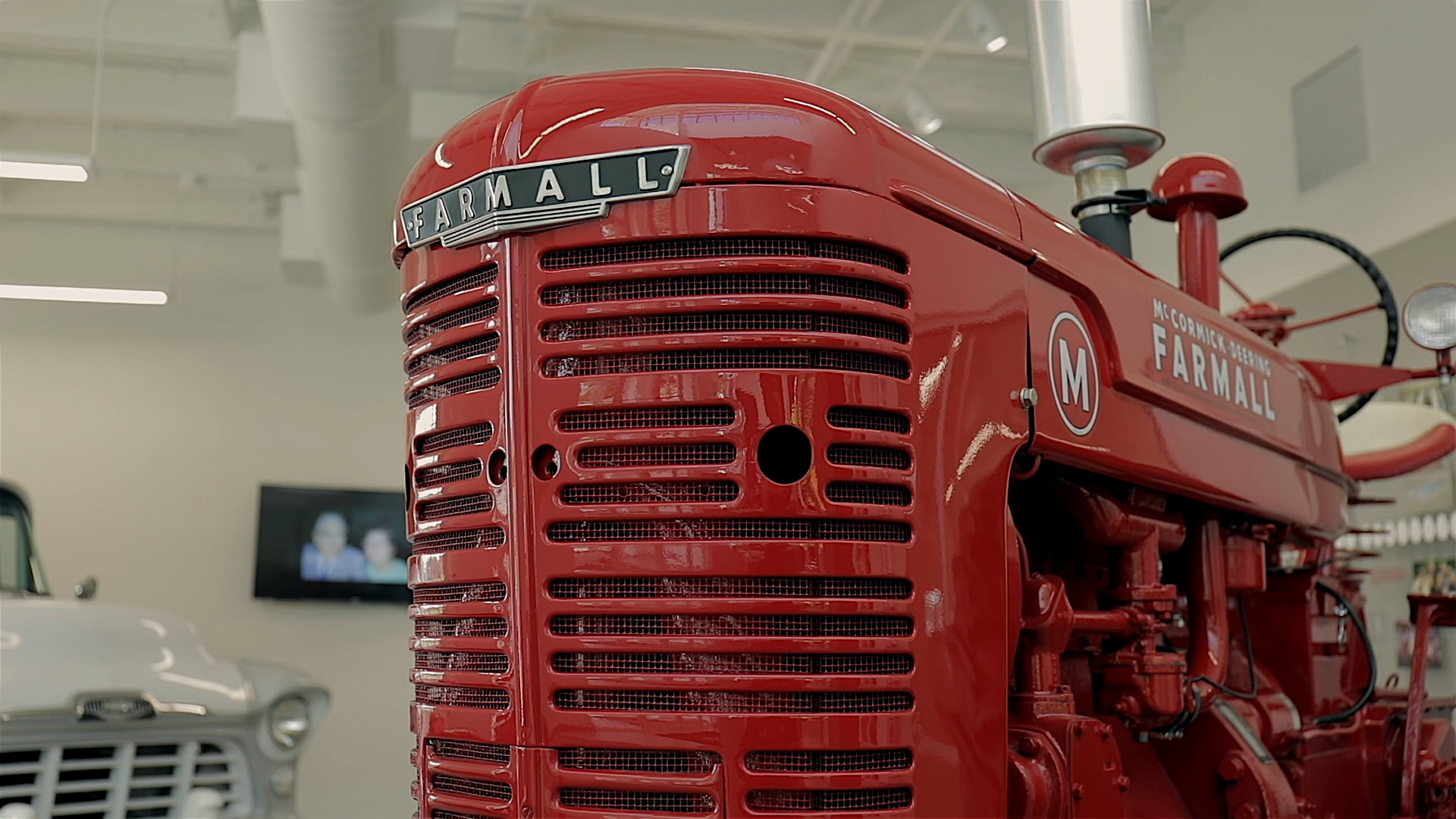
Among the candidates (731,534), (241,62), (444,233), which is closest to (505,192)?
(444,233)

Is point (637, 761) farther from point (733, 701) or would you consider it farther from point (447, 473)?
point (447, 473)

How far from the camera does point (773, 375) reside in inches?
69.6

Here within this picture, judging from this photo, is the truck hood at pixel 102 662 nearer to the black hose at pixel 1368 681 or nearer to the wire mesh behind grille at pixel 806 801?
the wire mesh behind grille at pixel 806 801

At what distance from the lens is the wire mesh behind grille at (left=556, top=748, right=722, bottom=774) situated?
1.73 meters

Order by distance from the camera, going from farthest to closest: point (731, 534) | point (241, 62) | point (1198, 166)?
point (241, 62) → point (1198, 166) → point (731, 534)

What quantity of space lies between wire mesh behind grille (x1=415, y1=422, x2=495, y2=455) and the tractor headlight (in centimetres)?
286

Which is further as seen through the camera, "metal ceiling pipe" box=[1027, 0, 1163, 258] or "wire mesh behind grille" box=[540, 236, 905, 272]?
"metal ceiling pipe" box=[1027, 0, 1163, 258]

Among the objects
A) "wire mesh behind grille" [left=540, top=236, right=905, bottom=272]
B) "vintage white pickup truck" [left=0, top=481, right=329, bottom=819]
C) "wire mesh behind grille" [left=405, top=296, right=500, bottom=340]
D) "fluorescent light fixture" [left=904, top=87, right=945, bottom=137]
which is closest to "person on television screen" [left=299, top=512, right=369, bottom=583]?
"vintage white pickup truck" [left=0, top=481, right=329, bottom=819]

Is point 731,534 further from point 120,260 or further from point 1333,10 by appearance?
point 120,260

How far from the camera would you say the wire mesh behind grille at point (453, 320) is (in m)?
1.92

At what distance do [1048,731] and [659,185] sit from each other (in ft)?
3.38

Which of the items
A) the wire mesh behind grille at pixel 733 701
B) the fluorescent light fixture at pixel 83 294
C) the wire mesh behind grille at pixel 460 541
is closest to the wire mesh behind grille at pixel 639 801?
the wire mesh behind grille at pixel 733 701

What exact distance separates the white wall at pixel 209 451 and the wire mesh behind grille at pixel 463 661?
816cm

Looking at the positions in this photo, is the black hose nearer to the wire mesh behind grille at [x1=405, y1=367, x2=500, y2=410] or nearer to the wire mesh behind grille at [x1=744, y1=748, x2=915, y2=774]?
the wire mesh behind grille at [x1=744, y1=748, x2=915, y2=774]
